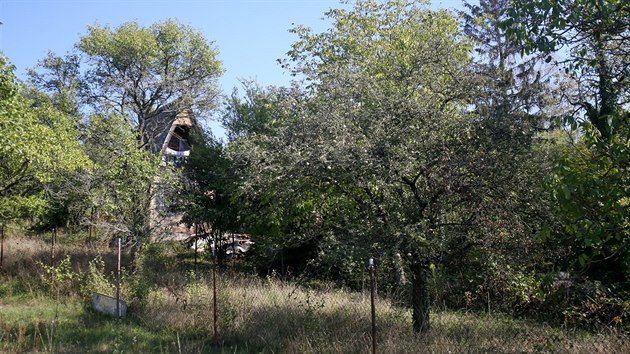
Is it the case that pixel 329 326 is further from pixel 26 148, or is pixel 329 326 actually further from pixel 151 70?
pixel 151 70

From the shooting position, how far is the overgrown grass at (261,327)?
784 centimetres

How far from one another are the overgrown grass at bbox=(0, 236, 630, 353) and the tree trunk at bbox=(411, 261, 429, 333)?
21 cm

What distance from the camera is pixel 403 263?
9.08 meters

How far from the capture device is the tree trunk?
29.0 ft

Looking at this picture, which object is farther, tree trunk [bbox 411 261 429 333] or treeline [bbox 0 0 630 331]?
tree trunk [bbox 411 261 429 333]

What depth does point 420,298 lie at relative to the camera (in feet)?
29.4

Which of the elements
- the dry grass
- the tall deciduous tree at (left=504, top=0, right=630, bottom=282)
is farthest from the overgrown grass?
the tall deciduous tree at (left=504, top=0, right=630, bottom=282)

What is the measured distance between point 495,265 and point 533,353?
54.1 inches

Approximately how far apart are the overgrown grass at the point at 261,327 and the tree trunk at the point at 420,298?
0.21 m

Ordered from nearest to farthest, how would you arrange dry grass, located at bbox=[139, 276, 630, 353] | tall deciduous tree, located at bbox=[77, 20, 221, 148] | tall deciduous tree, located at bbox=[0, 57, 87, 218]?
1. dry grass, located at bbox=[139, 276, 630, 353]
2. tall deciduous tree, located at bbox=[0, 57, 87, 218]
3. tall deciduous tree, located at bbox=[77, 20, 221, 148]

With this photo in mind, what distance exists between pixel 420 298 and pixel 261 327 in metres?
2.67

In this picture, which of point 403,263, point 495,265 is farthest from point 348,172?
point 495,265

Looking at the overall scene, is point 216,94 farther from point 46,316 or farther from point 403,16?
point 46,316

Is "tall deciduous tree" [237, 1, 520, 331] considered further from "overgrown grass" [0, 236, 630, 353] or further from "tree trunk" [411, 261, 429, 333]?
"overgrown grass" [0, 236, 630, 353]
